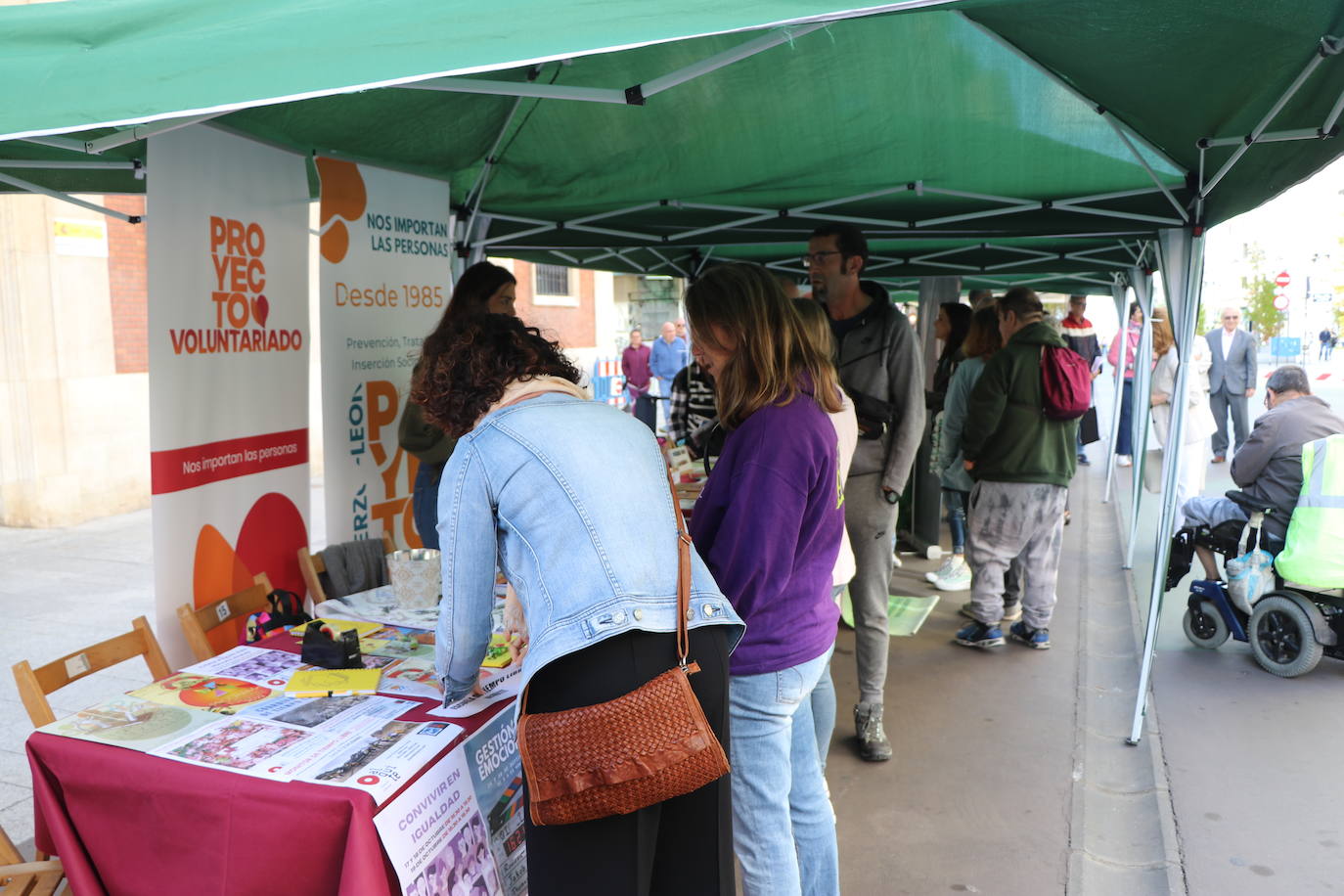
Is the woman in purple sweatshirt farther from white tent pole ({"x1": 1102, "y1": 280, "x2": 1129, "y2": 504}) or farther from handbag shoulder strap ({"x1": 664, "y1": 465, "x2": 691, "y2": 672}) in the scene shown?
white tent pole ({"x1": 1102, "y1": 280, "x2": 1129, "y2": 504})

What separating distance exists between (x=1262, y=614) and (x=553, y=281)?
17.3m

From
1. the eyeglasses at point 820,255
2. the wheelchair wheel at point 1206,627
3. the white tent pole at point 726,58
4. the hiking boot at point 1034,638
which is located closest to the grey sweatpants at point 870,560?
the eyeglasses at point 820,255

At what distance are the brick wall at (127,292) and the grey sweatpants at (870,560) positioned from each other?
7.65m

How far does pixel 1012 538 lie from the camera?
4695mm

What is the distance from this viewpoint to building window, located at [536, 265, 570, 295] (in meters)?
19.8

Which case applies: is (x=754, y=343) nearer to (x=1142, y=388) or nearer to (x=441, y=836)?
(x=441, y=836)

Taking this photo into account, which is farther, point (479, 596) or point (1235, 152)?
point (1235, 152)

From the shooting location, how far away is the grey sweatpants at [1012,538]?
15.3 feet

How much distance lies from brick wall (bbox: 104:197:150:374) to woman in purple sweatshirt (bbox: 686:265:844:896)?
26.9 ft

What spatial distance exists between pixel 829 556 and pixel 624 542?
64 cm

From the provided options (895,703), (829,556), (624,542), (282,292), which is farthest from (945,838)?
(282,292)

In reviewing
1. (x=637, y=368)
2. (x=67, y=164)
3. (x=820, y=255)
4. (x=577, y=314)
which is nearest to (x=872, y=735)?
(x=820, y=255)

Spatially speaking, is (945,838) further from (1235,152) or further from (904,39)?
(904,39)

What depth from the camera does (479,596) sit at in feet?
5.47
